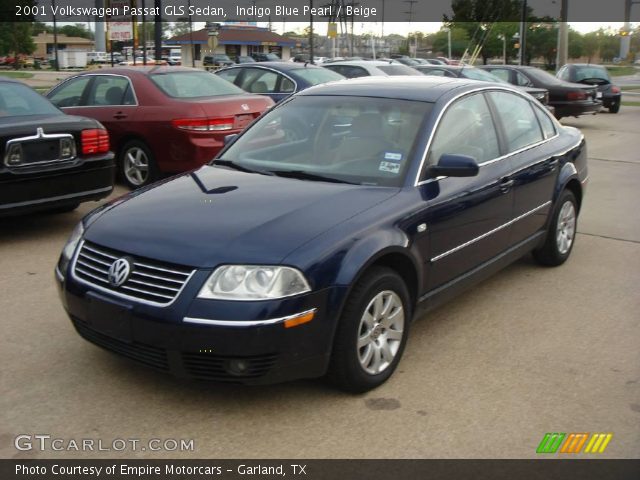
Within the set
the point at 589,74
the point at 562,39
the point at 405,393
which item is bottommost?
the point at 405,393

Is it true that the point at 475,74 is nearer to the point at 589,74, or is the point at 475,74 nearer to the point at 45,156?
the point at 589,74

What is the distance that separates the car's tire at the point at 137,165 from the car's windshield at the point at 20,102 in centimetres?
187

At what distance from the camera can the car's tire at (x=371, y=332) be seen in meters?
3.71

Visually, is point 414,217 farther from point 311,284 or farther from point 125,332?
point 125,332

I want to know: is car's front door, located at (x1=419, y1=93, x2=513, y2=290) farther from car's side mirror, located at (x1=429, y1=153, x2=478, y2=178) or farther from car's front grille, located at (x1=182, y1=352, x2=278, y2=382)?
car's front grille, located at (x1=182, y1=352, x2=278, y2=382)

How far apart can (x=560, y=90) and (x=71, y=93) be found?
41.0 feet

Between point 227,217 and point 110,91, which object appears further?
point 110,91

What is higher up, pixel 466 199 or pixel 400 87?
pixel 400 87

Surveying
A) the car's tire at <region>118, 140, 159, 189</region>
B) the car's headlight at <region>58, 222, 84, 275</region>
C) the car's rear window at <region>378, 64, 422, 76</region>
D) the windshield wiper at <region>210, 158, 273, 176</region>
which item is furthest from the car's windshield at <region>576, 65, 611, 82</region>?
the car's headlight at <region>58, 222, 84, 275</region>

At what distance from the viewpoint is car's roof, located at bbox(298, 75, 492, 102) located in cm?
491

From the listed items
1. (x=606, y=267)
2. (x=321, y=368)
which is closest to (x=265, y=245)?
(x=321, y=368)

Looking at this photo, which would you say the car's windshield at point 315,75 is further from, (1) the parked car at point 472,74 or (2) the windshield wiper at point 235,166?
(2) the windshield wiper at point 235,166

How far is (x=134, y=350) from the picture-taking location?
3.64 meters

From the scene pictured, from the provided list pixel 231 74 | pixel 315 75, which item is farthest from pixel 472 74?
pixel 231 74
